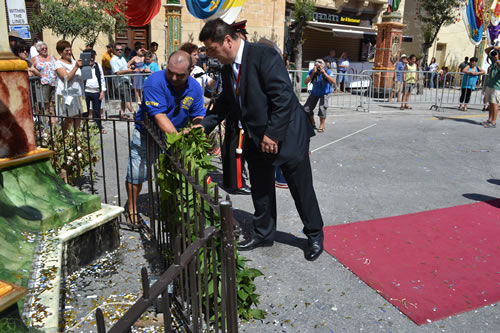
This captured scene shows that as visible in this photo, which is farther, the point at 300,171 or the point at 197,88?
the point at 197,88

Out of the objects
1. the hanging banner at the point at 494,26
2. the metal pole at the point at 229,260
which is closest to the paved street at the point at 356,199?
the metal pole at the point at 229,260

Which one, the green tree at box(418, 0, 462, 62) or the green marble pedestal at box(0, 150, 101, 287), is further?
the green tree at box(418, 0, 462, 62)

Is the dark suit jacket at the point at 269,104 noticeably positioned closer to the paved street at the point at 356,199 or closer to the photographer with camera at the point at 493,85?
the paved street at the point at 356,199

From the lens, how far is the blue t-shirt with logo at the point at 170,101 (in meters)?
4.05

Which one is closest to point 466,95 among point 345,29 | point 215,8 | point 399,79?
point 399,79

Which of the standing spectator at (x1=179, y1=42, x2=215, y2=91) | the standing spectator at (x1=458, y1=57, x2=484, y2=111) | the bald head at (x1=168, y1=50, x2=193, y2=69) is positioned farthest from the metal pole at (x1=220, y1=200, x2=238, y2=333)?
the standing spectator at (x1=458, y1=57, x2=484, y2=111)

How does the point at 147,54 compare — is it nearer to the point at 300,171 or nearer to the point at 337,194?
the point at 337,194

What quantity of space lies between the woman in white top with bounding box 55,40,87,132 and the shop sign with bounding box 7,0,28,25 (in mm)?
773

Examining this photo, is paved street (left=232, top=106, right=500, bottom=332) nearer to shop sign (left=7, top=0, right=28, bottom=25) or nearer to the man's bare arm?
the man's bare arm

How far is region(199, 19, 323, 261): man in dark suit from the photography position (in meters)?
3.44

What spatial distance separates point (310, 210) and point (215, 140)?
370cm

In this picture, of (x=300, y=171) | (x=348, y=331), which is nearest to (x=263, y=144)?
(x=300, y=171)

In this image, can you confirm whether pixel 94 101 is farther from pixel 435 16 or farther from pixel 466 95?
pixel 435 16

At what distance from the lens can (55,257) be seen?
10.1ft
